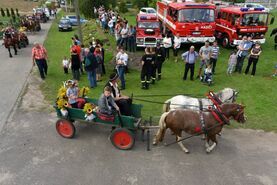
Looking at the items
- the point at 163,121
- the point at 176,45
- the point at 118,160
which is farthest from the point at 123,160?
the point at 176,45

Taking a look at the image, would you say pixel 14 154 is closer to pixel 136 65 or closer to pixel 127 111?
pixel 127 111

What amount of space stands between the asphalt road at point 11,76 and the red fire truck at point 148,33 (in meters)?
6.88

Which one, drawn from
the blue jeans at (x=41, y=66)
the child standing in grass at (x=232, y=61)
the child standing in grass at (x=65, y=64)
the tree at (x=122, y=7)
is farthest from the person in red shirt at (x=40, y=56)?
the tree at (x=122, y=7)

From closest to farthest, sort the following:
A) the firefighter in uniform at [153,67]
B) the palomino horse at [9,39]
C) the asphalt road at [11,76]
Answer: the asphalt road at [11,76]
the firefighter in uniform at [153,67]
the palomino horse at [9,39]

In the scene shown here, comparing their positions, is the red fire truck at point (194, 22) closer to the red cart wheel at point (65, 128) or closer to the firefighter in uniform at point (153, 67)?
the firefighter in uniform at point (153, 67)

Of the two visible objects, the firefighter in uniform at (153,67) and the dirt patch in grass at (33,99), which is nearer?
the dirt patch in grass at (33,99)

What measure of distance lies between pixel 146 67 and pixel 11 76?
7.29 metres

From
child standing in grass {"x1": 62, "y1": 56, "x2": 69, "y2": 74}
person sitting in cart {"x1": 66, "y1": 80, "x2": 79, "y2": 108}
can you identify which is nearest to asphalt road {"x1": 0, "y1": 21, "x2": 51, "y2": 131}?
child standing in grass {"x1": 62, "y1": 56, "x2": 69, "y2": 74}

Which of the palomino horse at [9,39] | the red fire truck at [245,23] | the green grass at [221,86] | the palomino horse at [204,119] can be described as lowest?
the green grass at [221,86]

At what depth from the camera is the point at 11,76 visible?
13.4 meters

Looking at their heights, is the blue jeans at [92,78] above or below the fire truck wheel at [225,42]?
below

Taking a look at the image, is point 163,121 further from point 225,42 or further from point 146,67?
point 225,42

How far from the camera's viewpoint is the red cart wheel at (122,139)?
6.99m

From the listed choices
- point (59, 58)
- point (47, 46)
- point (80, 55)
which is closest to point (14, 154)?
point (80, 55)
